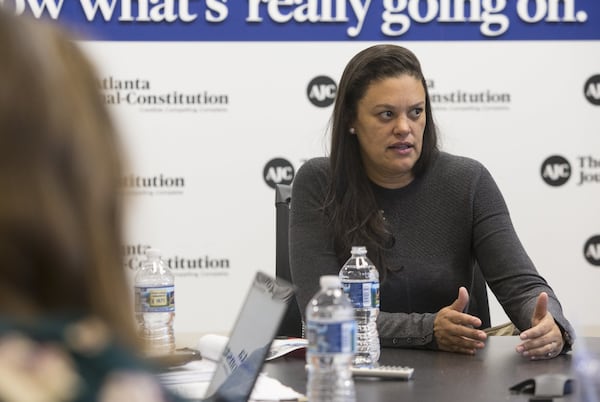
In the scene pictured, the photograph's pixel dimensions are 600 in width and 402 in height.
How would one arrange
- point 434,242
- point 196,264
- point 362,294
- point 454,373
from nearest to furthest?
point 454,373 → point 362,294 → point 434,242 → point 196,264

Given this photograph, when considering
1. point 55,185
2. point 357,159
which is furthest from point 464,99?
point 55,185

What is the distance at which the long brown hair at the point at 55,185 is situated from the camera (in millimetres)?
742

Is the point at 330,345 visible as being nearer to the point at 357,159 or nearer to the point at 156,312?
the point at 156,312

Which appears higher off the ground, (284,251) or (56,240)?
(56,240)

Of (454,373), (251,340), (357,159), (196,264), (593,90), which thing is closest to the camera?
(251,340)

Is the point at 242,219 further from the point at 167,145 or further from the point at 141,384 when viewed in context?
the point at 141,384

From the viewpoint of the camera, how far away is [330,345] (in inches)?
68.4

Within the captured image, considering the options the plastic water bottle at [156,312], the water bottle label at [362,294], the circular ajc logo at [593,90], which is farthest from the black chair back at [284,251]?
the circular ajc logo at [593,90]

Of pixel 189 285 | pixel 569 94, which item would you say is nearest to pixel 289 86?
pixel 189 285

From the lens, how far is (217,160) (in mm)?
4430

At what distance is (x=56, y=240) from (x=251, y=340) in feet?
3.16

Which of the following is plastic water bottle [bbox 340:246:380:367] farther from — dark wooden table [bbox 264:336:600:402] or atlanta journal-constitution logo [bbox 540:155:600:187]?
atlanta journal-constitution logo [bbox 540:155:600:187]

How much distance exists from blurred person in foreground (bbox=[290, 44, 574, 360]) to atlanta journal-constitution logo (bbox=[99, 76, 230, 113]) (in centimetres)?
141

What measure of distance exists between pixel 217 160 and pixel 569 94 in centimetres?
161
